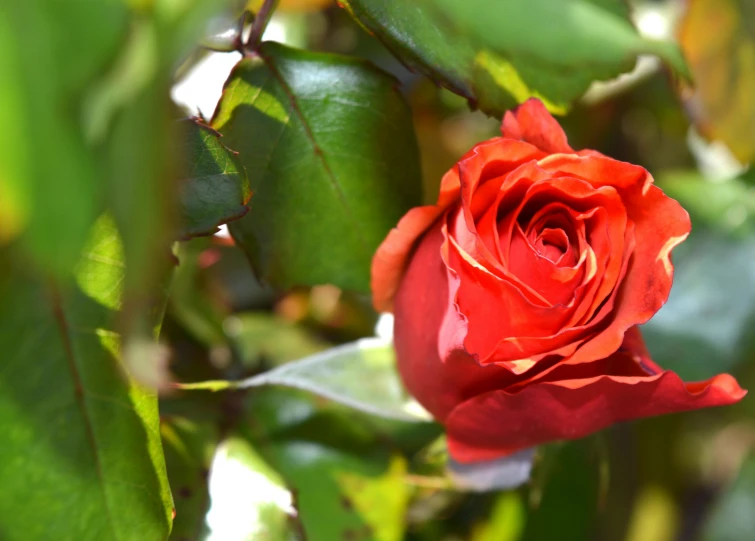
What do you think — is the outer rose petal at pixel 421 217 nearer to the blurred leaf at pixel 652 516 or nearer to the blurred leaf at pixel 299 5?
the blurred leaf at pixel 299 5

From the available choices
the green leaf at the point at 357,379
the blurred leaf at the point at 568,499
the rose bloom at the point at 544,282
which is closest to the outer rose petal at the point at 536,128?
the rose bloom at the point at 544,282

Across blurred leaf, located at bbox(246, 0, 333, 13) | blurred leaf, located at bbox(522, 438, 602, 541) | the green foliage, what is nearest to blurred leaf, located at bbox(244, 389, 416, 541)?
the green foliage

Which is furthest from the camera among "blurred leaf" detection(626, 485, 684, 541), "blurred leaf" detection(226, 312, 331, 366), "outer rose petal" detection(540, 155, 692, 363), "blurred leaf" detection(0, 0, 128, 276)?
"blurred leaf" detection(626, 485, 684, 541)

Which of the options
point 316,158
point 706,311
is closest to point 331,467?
point 316,158

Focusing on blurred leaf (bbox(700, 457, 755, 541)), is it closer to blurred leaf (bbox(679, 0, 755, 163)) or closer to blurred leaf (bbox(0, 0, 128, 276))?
blurred leaf (bbox(679, 0, 755, 163))

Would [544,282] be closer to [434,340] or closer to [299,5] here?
[434,340]

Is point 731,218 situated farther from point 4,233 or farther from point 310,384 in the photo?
point 4,233
